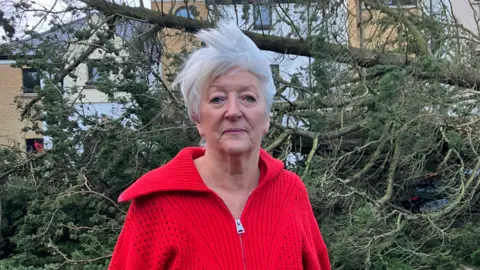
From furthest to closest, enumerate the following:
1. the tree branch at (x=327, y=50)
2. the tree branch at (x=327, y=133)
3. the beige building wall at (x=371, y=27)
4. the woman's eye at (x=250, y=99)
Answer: the beige building wall at (x=371, y=27), the tree branch at (x=327, y=50), the tree branch at (x=327, y=133), the woman's eye at (x=250, y=99)

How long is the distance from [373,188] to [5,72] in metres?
17.7

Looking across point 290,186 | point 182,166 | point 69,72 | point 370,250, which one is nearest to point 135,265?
point 182,166

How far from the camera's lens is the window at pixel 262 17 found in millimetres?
6781

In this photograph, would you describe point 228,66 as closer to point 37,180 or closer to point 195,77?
point 195,77

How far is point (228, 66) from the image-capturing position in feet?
5.82

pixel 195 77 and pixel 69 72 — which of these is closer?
pixel 195 77

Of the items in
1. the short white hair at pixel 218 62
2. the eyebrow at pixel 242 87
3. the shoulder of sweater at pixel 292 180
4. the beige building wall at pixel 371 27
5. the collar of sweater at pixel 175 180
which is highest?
the beige building wall at pixel 371 27

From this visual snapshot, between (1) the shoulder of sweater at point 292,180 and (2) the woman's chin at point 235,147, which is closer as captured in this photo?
(2) the woman's chin at point 235,147

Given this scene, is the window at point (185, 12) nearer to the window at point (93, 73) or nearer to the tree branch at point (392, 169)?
the window at point (93, 73)

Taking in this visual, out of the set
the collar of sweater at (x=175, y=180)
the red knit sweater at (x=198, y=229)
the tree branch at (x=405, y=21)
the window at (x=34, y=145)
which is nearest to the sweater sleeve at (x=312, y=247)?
the red knit sweater at (x=198, y=229)

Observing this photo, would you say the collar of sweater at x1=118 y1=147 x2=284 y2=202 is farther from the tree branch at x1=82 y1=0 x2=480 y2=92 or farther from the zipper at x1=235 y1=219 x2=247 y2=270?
the tree branch at x1=82 y1=0 x2=480 y2=92

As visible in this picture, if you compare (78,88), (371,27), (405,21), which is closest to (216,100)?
(78,88)

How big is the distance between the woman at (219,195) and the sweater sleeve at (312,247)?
6 cm

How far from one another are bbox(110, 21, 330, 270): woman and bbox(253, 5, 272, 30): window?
5.06m
